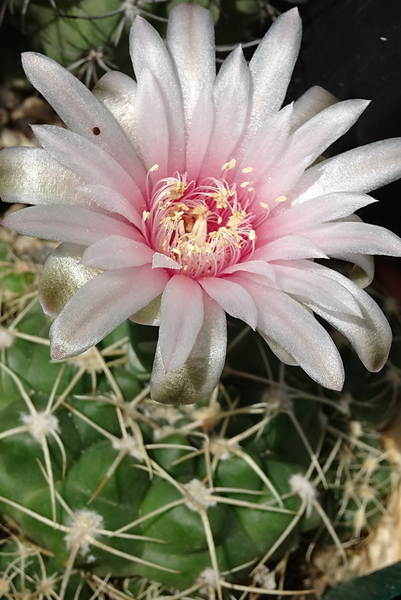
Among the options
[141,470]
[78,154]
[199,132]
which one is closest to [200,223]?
[199,132]

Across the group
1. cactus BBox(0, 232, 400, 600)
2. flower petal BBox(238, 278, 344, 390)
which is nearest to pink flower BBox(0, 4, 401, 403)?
flower petal BBox(238, 278, 344, 390)

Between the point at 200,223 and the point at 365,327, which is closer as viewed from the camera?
the point at 365,327

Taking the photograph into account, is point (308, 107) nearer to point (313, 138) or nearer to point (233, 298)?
point (313, 138)

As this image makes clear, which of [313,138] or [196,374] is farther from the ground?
[313,138]

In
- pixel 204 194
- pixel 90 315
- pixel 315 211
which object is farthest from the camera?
pixel 204 194

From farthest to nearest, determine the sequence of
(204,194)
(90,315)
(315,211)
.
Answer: (204,194) < (315,211) < (90,315)

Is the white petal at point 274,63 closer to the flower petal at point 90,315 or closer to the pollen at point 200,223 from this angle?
the pollen at point 200,223

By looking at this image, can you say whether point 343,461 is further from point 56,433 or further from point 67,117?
point 67,117

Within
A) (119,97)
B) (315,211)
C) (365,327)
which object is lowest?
(365,327)
